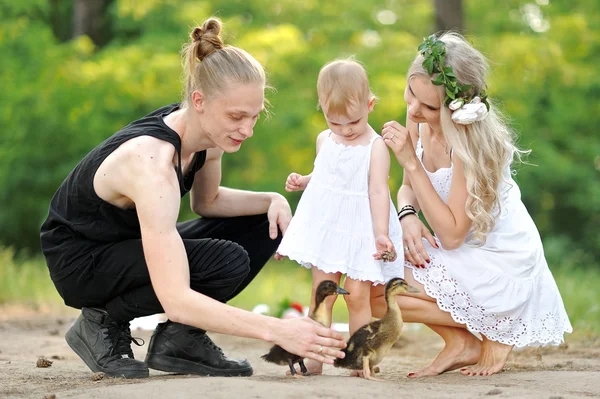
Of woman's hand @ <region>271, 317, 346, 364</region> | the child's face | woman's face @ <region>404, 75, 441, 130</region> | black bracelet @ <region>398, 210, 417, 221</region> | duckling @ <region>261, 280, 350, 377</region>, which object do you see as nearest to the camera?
woman's hand @ <region>271, 317, 346, 364</region>

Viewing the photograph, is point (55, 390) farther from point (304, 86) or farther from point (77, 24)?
point (77, 24)

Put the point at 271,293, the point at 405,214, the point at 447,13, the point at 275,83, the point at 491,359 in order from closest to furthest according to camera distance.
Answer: the point at 491,359
the point at 405,214
the point at 271,293
the point at 447,13
the point at 275,83

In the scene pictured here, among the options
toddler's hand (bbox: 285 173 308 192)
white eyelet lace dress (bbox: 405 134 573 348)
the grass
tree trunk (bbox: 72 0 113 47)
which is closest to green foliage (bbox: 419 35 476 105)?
white eyelet lace dress (bbox: 405 134 573 348)

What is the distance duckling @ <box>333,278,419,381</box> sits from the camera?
400 centimetres

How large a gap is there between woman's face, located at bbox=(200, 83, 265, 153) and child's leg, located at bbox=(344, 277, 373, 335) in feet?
2.90

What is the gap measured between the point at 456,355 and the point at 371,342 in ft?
2.40

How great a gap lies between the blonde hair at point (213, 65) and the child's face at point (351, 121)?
39 centimetres

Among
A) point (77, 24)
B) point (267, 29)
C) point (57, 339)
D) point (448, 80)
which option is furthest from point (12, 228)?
point (448, 80)

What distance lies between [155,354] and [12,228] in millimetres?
9411

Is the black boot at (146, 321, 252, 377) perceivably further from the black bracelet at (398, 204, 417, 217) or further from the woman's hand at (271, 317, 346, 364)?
the black bracelet at (398, 204, 417, 217)

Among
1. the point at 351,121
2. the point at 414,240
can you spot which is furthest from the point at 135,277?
the point at 414,240

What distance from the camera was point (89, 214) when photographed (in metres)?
Result: 4.25

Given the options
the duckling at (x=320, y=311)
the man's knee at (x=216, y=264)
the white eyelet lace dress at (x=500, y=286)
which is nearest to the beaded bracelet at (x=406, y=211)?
the white eyelet lace dress at (x=500, y=286)

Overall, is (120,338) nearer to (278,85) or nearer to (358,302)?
(358,302)
